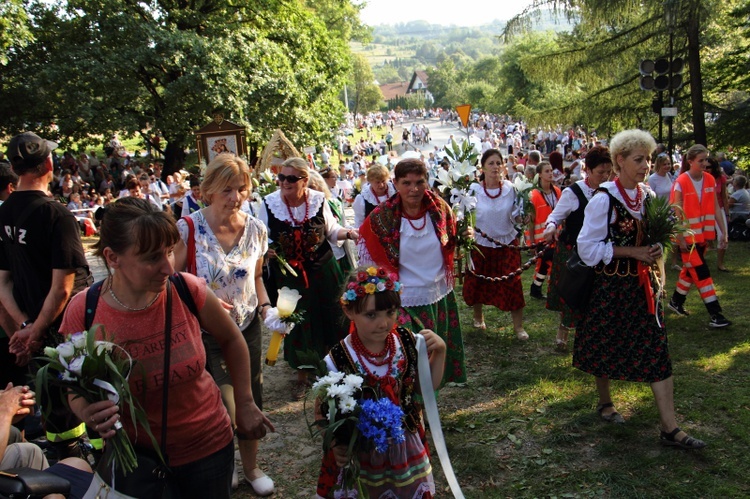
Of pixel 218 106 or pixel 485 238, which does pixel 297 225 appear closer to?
pixel 485 238

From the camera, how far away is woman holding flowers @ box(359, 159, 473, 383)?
15.3 ft

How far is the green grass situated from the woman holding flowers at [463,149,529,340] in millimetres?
512

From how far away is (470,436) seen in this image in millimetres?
4953

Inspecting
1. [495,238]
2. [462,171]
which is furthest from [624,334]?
[495,238]

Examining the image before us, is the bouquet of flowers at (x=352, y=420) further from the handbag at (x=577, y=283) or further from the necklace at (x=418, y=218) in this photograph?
the handbag at (x=577, y=283)

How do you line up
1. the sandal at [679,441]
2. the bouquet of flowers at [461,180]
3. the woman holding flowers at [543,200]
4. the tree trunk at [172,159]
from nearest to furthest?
1. the sandal at [679,441]
2. the bouquet of flowers at [461,180]
3. the woman holding flowers at [543,200]
4. the tree trunk at [172,159]

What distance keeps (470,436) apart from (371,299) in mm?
2182

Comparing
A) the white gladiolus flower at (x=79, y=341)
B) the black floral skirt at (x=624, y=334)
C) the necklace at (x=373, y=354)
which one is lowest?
the black floral skirt at (x=624, y=334)

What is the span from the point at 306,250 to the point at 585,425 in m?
2.68

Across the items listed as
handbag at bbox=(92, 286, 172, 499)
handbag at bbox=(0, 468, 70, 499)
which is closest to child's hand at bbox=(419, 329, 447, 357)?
handbag at bbox=(92, 286, 172, 499)

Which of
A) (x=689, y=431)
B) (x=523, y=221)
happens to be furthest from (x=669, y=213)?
(x=523, y=221)

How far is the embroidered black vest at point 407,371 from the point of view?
330 centimetres

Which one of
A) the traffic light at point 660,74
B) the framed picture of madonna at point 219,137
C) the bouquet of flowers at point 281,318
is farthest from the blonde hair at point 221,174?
the traffic light at point 660,74

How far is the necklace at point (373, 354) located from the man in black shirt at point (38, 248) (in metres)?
1.89
